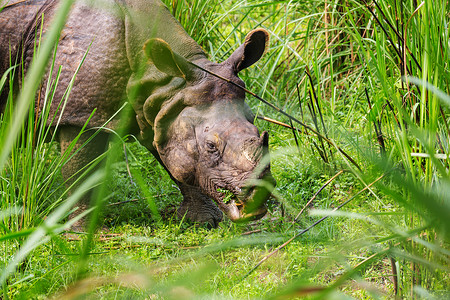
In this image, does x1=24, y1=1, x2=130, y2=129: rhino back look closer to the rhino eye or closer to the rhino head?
the rhino head

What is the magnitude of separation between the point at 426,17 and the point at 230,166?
4.66ft

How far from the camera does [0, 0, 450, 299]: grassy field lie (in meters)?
1.29

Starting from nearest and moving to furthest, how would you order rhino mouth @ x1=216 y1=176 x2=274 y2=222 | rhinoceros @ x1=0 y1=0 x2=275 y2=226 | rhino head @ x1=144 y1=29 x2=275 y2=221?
1. rhino mouth @ x1=216 y1=176 x2=274 y2=222
2. rhino head @ x1=144 y1=29 x2=275 y2=221
3. rhinoceros @ x1=0 y1=0 x2=275 y2=226

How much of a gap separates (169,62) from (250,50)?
1.95 feet

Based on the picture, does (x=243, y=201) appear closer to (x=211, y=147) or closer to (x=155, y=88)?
(x=211, y=147)

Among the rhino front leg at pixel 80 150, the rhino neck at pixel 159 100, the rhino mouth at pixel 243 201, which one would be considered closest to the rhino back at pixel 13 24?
the rhino front leg at pixel 80 150

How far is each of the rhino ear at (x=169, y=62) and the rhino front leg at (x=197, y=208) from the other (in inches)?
40.8

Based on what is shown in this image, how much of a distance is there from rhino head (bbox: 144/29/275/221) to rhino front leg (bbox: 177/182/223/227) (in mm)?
577

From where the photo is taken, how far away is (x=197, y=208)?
13.6 ft

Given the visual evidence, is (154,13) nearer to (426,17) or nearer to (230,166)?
(230,166)

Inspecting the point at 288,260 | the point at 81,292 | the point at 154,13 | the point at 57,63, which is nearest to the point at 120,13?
the point at 154,13

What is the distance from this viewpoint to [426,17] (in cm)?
226

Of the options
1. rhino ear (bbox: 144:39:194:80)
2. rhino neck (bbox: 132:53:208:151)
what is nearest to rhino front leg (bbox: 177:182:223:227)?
rhino neck (bbox: 132:53:208:151)

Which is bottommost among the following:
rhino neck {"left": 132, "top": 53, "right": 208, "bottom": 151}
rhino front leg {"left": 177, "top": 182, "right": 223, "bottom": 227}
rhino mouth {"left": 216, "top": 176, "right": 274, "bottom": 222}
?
rhino front leg {"left": 177, "top": 182, "right": 223, "bottom": 227}
